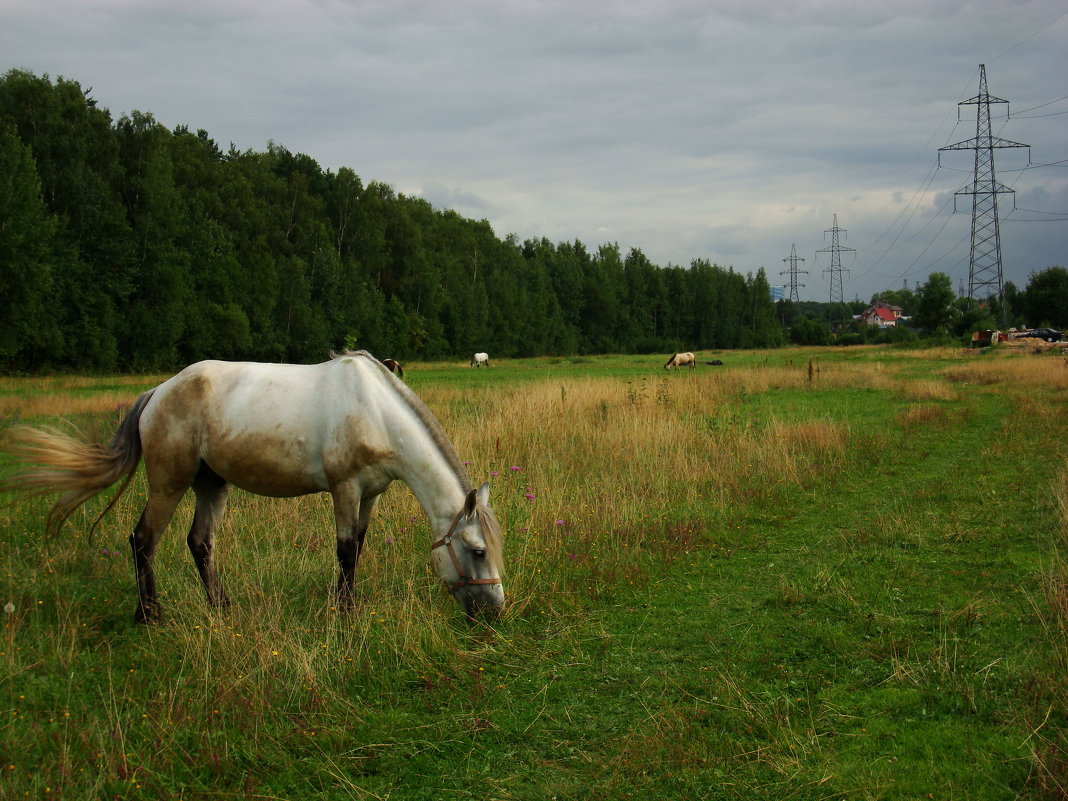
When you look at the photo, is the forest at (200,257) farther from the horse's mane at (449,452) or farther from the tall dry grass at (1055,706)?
the tall dry grass at (1055,706)

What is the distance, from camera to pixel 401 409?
16.6 feet

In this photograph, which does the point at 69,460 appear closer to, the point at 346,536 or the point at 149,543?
the point at 149,543

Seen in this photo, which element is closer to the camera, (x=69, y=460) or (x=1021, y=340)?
(x=69, y=460)

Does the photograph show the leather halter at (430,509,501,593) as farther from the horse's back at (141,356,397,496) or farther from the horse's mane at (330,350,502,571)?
the horse's back at (141,356,397,496)

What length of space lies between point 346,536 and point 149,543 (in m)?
1.36

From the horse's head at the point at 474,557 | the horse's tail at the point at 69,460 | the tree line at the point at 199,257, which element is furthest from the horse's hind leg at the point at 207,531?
the tree line at the point at 199,257

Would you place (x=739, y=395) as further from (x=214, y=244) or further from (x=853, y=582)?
(x=214, y=244)

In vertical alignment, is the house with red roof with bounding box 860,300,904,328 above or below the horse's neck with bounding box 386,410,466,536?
above

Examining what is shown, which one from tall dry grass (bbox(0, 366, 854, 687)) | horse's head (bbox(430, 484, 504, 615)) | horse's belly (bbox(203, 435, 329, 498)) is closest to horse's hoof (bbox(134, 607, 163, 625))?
tall dry grass (bbox(0, 366, 854, 687))

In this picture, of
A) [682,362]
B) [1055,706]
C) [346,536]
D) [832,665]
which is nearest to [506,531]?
[346,536]

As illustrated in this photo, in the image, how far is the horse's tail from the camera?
4848mm

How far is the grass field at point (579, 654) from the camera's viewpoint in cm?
329

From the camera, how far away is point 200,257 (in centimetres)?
3856

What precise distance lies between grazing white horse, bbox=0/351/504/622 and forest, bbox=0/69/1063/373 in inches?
1180
